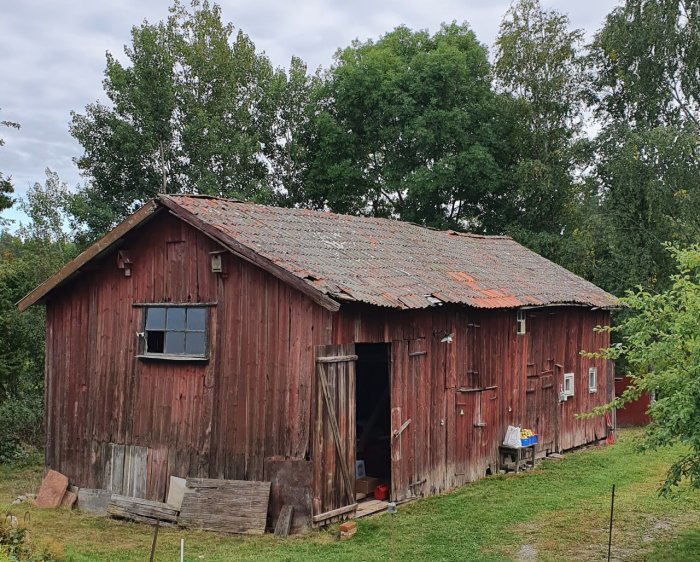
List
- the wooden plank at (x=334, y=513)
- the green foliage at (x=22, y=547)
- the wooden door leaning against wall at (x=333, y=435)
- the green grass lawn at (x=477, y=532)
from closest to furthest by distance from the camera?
the green foliage at (x=22, y=547) → the green grass lawn at (x=477, y=532) → the wooden plank at (x=334, y=513) → the wooden door leaning against wall at (x=333, y=435)

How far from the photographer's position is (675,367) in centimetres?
830

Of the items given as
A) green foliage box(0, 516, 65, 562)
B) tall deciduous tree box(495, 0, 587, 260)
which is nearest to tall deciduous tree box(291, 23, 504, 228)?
tall deciduous tree box(495, 0, 587, 260)

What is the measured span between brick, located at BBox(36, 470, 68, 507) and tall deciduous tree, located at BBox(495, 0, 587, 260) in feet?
67.5

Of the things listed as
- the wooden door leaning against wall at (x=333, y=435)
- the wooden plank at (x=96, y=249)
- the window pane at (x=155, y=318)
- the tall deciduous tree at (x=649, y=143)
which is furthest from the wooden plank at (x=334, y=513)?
the tall deciduous tree at (x=649, y=143)

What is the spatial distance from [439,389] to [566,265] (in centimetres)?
1589

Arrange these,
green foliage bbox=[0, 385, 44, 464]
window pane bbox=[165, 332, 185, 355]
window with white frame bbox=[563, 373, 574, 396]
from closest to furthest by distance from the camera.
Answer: window pane bbox=[165, 332, 185, 355]
green foliage bbox=[0, 385, 44, 464]
window with white frame bbox=[563, 373, 574, 396]

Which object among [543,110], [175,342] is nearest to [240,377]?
[175,342]

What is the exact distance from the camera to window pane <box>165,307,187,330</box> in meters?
12.3

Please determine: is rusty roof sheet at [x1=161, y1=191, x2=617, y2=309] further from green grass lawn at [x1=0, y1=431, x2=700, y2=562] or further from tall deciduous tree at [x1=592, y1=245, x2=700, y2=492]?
tall deciduous tree at [x1=592, y1=245, x2=700, y2=492]

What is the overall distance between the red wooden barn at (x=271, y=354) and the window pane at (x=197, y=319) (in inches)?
0.8

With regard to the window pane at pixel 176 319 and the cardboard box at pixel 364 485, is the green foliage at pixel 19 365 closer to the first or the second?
the window pane at pixel 176 319

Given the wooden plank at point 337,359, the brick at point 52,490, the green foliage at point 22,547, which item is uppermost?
the wooden plank at point 337,359

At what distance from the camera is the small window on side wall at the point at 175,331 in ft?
39.7

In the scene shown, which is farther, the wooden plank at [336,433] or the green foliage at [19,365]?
the green foliage at [19,365]
